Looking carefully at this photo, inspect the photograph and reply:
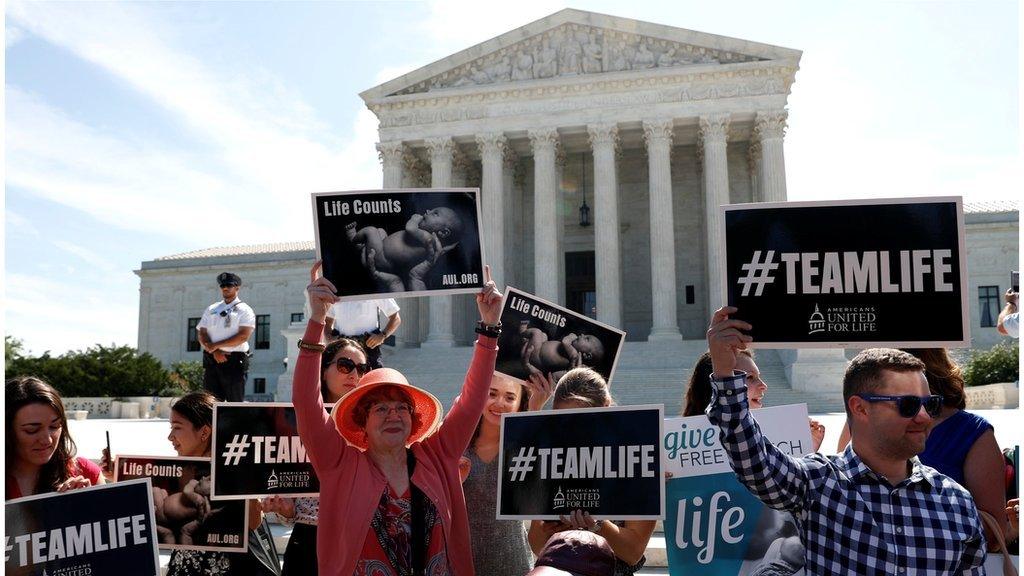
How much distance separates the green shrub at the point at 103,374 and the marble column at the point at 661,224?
27.6 meters

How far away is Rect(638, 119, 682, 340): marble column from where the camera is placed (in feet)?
112

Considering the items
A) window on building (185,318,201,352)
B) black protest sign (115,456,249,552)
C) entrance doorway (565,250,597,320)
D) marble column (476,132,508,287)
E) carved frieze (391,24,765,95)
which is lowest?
black protest sign (115,456,249,552)

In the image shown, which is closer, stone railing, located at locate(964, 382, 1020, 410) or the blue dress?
the blue dress

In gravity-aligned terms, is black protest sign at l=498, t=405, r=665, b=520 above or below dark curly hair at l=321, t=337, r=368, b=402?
below

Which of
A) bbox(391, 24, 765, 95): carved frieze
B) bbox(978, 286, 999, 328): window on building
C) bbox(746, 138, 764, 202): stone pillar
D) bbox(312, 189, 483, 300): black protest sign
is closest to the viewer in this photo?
bbox(312, 189, 483, 300): black protest sign

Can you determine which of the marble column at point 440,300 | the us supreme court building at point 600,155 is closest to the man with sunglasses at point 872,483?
the us supreme court building at point 600,155

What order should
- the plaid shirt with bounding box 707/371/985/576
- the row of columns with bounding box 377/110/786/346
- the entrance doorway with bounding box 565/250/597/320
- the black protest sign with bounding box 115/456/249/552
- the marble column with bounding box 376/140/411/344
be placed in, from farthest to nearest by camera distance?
the entrance doorway with bounding box 565/250/597/320 → the marble column with bounding box 376/140/411/344 → the row of columns with bounding box 377/110/786/346 → the black protest sign with bounding box 115/456/249/552 → the plaid shirt with bounding box 707/371/985/576

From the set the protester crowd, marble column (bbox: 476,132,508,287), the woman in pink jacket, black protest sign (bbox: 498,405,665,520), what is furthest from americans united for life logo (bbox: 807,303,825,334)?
marble column (bbox: 476,132,508,287)

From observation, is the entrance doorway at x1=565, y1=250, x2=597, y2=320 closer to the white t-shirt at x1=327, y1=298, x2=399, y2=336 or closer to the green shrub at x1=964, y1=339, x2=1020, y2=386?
the green shrub at x1=964, y1=339, x2=1020, y2=386

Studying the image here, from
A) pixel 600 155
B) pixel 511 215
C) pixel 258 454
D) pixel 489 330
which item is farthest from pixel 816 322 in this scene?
pixel 511 215

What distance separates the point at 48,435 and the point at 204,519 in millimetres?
1050

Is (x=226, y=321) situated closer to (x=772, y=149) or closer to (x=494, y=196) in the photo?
(x=494, y=196)

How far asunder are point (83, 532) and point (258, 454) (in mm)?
1035

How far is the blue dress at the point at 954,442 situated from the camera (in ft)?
11.4
